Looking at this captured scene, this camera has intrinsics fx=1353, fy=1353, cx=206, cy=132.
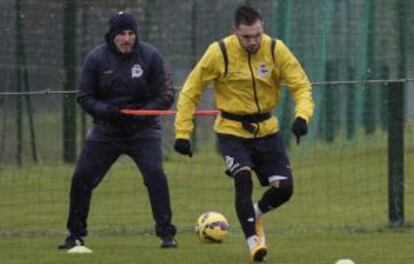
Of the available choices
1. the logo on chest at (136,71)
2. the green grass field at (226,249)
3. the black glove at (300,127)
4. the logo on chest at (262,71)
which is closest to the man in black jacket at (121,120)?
the logo on chest at (136,71)

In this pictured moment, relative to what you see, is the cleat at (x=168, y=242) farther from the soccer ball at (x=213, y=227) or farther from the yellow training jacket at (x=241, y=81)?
the yellow training jacket at (x=241, y=81)

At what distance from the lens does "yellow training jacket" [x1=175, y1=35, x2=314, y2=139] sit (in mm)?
10008

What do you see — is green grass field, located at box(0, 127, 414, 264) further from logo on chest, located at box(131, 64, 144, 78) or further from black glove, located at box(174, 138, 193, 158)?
black glove, located at box(174, 138, 193, 158)

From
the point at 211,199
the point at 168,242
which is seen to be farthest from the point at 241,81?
A: the point at 211,199

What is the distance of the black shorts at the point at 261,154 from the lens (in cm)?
1001

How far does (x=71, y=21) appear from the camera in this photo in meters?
13.8

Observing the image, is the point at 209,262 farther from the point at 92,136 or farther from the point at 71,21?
the point at 71,21

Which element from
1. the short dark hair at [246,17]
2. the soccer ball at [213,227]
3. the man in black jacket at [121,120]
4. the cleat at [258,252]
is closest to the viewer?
the cleat at [258,252]

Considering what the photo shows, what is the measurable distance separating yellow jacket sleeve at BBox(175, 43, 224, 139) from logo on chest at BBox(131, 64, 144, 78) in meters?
1.05

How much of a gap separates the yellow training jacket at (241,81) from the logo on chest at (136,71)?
104 centimetres

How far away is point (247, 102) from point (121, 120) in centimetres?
147

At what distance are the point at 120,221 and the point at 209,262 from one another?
4.32 meters

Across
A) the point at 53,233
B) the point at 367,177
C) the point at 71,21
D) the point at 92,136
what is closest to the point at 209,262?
the point at 92,136

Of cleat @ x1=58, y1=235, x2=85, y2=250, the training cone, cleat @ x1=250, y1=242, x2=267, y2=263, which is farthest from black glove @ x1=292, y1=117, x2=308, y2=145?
cleat @ x1=58, y1=235, x2=85, y2=250
